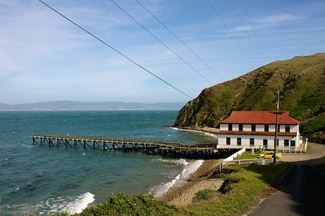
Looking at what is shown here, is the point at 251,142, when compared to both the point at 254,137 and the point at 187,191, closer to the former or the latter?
the point at 254,137

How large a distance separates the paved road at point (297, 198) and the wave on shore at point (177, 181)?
14.7 m

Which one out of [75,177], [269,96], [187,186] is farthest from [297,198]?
[269,96]

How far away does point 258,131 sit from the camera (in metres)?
47.2

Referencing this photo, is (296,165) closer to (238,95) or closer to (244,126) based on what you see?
(244,126)

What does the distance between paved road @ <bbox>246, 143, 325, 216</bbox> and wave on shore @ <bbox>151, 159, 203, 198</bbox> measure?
48.2 ft

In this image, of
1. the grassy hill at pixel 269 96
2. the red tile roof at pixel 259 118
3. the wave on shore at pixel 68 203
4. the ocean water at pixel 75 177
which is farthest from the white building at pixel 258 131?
the wave on shore at pixel 68 203

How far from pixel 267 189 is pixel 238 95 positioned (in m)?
108

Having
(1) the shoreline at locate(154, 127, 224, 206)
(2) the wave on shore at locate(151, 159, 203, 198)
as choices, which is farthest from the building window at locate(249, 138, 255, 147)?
(1) the shoreline at locate(154, 127, 224, 206)

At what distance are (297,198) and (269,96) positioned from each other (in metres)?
94.2

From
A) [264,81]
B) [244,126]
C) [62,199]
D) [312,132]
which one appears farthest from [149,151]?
[264,81]

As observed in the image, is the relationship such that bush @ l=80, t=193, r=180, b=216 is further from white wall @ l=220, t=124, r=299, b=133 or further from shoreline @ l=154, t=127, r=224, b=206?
white wall @ l=220, t=124, r=299, b=133

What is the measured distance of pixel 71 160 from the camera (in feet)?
180

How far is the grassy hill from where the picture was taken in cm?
8381

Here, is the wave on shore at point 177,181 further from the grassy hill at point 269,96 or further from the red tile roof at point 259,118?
the grassy hill at point 269,96
